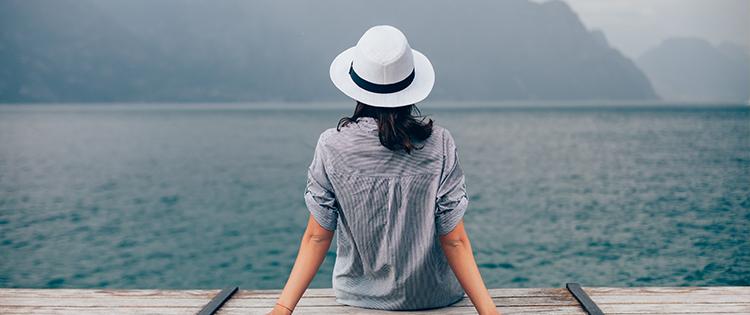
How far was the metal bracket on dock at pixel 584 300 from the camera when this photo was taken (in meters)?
3.46

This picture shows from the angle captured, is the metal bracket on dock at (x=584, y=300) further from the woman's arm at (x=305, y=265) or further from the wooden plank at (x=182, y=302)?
the woman's arm at (x=305, y=265)

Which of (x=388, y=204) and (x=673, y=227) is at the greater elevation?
(x=388, y=204)

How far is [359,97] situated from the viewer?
2865 millimetres

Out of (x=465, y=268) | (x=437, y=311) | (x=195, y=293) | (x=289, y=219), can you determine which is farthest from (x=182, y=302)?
(x=289, y=219)

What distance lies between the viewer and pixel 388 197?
3047 mm

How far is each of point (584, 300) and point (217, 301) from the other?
200cm

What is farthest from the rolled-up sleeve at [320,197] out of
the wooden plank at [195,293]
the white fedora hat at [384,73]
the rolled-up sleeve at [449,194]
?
the wooden plank at [195,293]

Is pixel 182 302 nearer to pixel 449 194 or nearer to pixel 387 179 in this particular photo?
pixel 387 179

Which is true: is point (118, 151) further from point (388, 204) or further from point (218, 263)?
point (388, 204)

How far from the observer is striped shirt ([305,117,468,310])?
299cm

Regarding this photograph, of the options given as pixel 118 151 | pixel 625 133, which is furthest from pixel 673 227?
pixel 625 133

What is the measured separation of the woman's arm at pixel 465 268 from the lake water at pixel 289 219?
14.4 m

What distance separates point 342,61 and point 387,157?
48 centimetres

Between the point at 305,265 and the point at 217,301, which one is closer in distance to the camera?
the point at 305,265
